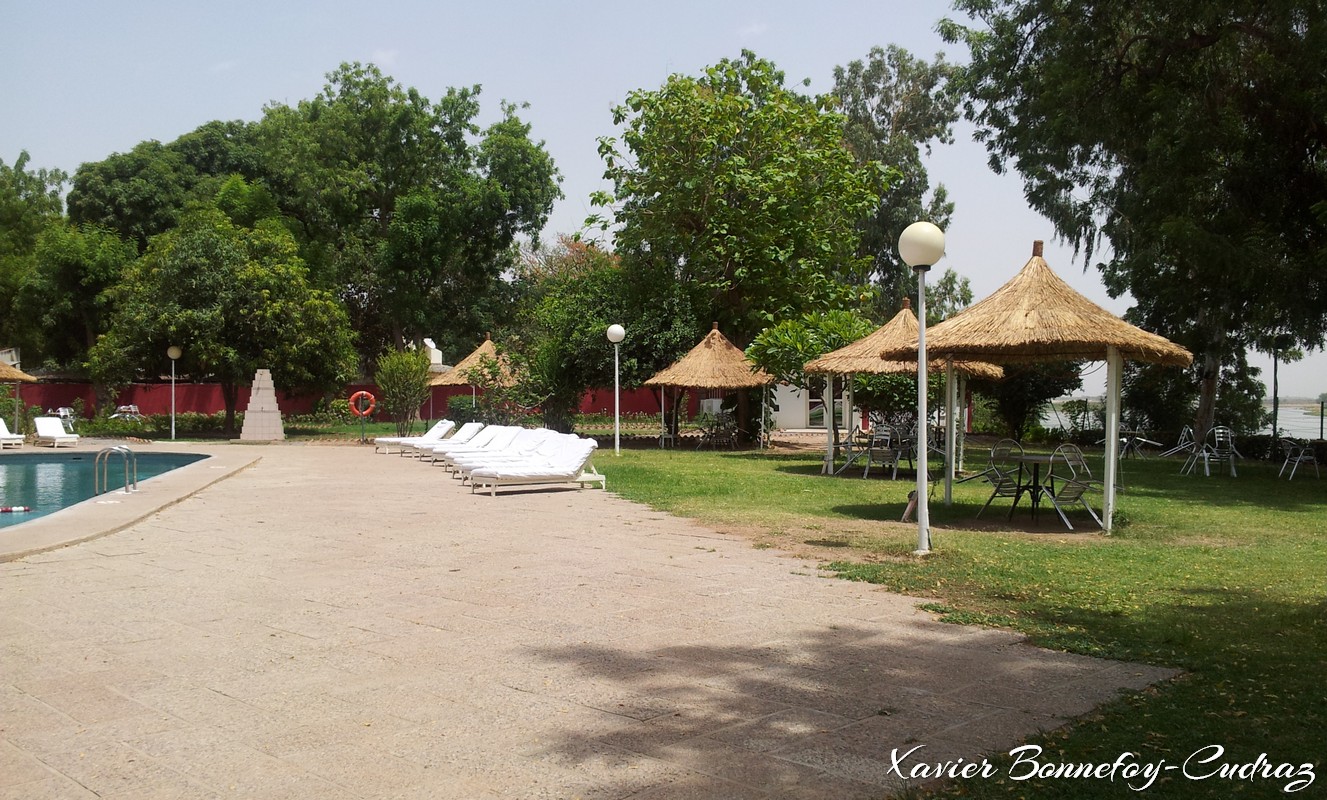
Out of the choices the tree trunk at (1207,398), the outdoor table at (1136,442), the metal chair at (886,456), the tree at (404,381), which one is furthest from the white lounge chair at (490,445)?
the tree trunk at (1207,398)

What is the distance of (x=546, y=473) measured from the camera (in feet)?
50.2

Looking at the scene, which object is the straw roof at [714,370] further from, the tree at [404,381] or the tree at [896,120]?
the tree at [896,120]

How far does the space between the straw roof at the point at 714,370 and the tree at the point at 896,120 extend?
1677cm

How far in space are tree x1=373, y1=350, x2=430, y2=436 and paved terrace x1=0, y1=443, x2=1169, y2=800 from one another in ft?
60.1

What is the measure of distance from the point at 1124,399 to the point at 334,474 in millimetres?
21920

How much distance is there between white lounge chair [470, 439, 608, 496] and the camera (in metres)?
15.0

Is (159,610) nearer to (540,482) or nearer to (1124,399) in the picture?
(540,482)

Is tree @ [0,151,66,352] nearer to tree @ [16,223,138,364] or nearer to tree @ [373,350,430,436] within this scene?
tree @ [16,223,138,364]

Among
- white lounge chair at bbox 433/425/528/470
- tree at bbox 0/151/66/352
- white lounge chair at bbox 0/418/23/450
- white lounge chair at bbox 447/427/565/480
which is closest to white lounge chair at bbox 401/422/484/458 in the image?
white lounge chair at bbox 433/425/528/470

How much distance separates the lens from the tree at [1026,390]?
95.2 feet

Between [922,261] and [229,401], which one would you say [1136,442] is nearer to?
[922,261]

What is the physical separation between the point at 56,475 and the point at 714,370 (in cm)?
1462

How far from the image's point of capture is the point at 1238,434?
2650 cm

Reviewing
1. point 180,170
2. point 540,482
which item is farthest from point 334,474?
point 180,170
